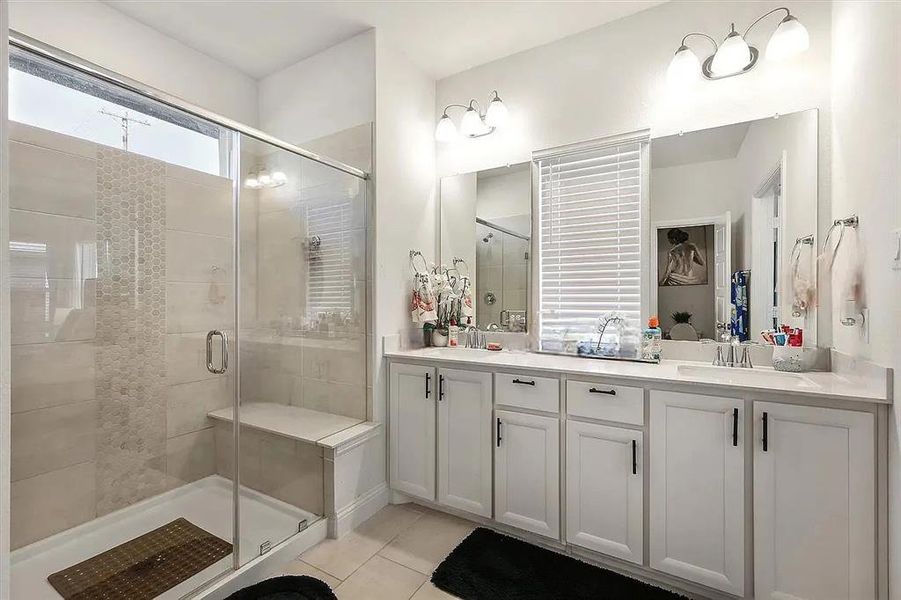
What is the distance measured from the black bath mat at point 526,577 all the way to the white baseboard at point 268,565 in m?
0.65

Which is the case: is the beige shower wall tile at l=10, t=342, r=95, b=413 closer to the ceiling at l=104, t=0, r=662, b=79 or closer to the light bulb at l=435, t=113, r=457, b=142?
the ceiling at l=104, t=0, r=662, b=79

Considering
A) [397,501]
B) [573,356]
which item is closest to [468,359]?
[573,356]

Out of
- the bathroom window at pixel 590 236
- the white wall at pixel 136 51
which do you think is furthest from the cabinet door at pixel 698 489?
the white wall at pixel 136 51

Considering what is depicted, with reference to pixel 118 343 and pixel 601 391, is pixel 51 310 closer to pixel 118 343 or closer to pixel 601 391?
pixel 118 343

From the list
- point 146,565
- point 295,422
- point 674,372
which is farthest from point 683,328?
point 146,565

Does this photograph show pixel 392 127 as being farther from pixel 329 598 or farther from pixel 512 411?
pixel 329 598

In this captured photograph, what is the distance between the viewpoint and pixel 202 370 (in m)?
1.92

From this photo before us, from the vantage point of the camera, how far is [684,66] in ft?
6.40

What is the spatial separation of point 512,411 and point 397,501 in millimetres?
982

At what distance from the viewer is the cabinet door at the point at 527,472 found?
1.88m

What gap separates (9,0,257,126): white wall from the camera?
189 cm

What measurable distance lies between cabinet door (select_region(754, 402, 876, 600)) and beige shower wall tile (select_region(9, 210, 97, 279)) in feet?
9.21

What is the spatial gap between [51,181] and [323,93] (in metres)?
1.48

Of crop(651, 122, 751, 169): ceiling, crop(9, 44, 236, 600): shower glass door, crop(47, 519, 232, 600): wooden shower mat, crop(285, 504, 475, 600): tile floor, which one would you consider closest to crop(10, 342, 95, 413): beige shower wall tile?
crop(9, 44, 236, 600): shower glass door
